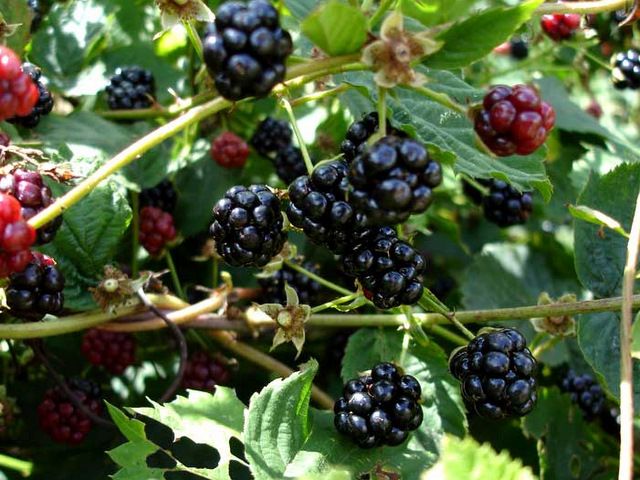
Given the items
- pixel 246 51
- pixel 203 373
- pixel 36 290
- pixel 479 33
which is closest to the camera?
pixel 246 51

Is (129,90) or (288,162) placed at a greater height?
(129,90)

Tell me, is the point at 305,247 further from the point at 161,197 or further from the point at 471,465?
the point at 471,465

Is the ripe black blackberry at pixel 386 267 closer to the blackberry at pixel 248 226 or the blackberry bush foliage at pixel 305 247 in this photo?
the blackberry bush foliage at pixel 305 247

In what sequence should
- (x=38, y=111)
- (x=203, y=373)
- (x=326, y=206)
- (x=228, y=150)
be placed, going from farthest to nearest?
(x=228, y=150), (x=203, y=373), (x=38, y=111), (x=326, y=206)

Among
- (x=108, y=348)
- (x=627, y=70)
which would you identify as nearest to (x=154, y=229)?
(x=108, y=348)

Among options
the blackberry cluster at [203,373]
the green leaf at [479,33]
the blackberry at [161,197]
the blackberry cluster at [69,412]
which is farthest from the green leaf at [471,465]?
the blackberry at [161,197]

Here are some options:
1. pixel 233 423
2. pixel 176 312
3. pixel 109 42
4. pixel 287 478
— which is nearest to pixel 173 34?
pixel 109 42

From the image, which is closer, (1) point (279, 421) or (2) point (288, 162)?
(1) point (279, 421)
